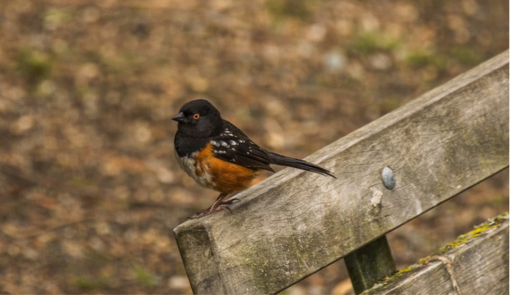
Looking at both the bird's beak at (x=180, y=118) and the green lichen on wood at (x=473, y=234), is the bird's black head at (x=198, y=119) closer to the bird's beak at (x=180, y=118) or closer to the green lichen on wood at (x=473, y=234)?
the bird's beak at (x=180, y=118)

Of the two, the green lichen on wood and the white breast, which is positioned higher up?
the white breast

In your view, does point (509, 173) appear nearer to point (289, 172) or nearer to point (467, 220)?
point (467, 220)

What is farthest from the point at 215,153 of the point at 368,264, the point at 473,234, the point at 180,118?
the point at 473,234

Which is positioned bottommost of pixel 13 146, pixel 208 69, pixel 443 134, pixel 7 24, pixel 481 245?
pixel 481 245

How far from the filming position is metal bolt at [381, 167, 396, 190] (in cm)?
208

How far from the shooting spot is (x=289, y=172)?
2047 millimetres

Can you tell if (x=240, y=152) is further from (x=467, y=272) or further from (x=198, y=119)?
(x=467, y=272)

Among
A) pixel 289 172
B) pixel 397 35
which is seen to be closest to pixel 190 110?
pixel 289 172

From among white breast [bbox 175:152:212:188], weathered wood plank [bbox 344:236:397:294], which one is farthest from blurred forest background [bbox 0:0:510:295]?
weathered wood plank [bbox 344:236:397:294]

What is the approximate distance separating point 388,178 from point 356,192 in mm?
119

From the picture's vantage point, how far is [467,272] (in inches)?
79.2

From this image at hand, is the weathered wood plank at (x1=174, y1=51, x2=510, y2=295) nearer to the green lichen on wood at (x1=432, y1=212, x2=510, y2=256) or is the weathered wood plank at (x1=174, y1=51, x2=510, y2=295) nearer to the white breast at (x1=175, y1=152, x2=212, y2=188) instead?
the green lichen on wood at (x1=432, y1=212, x2=510, y2=256)

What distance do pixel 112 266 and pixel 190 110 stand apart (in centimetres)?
167

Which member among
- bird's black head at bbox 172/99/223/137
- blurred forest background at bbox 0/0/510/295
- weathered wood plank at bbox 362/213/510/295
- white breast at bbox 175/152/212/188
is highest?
blurred forest background at bbox 0/0/510/295
